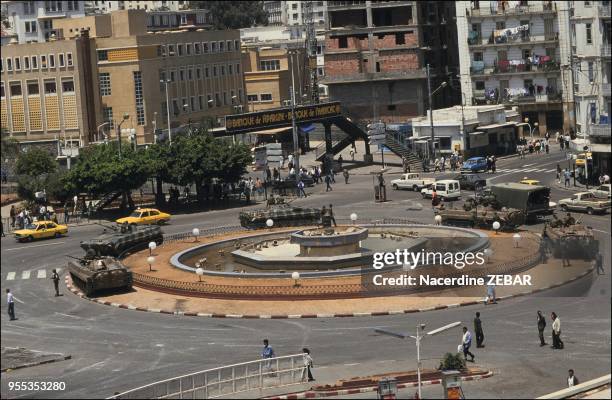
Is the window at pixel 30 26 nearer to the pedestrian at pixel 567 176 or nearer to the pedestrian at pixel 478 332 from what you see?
the pedestrian at pixel 567 176

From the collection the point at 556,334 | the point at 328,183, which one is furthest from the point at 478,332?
the point at 328,183

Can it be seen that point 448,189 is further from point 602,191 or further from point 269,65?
point 269,65

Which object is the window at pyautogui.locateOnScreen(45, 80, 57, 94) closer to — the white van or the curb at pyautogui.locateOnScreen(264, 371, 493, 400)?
the white van

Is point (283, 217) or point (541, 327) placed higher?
point (283, 217)

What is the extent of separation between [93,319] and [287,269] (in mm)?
10616

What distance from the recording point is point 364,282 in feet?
197

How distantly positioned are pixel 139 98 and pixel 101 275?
63595 mm

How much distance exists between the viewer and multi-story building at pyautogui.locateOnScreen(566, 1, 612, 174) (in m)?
81.5

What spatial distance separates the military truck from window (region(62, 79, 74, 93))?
186ft

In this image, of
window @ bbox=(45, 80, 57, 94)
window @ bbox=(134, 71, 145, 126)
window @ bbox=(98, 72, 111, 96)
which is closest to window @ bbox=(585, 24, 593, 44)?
window @ bbox=(134, 71, 145, 126)

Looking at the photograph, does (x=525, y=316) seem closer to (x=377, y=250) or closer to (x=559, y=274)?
(x=559, y=274)

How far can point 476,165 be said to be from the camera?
101m

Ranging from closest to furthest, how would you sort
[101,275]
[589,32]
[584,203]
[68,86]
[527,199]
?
[101,275] → [527,199] → [584,203] → [589,32] → [68,86]

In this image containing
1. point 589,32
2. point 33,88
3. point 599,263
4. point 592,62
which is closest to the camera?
point 599,263
